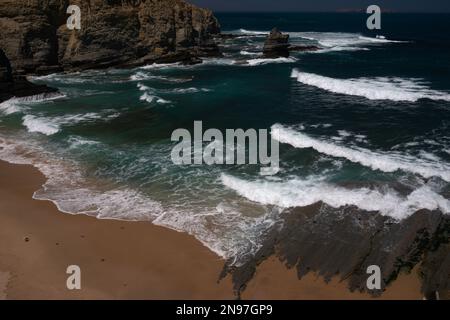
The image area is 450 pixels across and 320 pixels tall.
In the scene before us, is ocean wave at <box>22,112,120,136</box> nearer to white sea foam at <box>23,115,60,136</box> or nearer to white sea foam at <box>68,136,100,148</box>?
white sea foam at <box>23,115,60,136</box>

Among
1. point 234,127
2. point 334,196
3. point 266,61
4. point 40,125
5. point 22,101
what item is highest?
point 266,61

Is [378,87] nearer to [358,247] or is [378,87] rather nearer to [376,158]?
[376,158]

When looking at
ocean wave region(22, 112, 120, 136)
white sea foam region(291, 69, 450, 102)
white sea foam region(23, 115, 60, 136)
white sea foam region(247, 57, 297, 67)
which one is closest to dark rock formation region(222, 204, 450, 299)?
white sea foam region(23, 115, 60, 136)

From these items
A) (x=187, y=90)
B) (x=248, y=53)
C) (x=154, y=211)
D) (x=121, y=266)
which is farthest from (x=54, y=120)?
(x=248, y=53)

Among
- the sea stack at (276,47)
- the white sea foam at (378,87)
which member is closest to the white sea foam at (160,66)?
the sea stack at (276,47)

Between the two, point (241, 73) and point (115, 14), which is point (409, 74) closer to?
point (241, 73)
